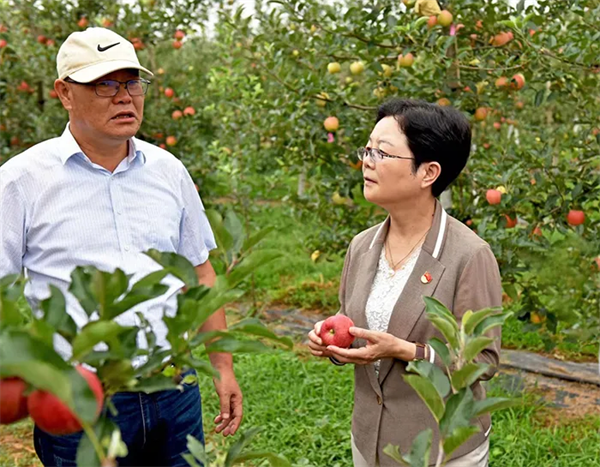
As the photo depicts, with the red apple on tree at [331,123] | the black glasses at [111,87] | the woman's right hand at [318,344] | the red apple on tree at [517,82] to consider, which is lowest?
the woman's right hand at [318,344]

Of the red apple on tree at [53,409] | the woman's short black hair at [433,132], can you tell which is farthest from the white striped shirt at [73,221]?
the red apple on tree at [53,409]

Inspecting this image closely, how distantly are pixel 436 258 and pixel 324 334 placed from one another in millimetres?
321

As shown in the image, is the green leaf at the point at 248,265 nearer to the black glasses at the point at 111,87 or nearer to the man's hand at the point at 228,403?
the black glasses at the point at 111,87

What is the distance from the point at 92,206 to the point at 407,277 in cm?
77

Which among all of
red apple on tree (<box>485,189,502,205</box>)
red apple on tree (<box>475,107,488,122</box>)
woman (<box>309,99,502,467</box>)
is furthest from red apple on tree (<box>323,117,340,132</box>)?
woman (<box>309,99,502,467</box>)

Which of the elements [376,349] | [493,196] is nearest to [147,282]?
[376,349]

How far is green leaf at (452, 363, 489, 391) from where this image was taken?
31.1 inches

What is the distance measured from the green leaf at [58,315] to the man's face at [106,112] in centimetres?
106

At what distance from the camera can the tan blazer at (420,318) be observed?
1.65 m

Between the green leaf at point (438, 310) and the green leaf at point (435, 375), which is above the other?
the green leaf at point (438, 310)

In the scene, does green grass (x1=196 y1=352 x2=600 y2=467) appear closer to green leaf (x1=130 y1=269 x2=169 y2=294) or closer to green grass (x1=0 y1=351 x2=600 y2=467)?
green grass (x1=0 y1=351 x2=600 y2=467)

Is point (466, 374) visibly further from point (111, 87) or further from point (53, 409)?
point (111, 87)

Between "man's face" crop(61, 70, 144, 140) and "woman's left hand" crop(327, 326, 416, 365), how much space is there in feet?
2.26

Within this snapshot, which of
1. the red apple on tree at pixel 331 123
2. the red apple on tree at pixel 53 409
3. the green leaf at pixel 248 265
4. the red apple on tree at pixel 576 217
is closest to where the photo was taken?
the red apple on tree at pixel 53 409
